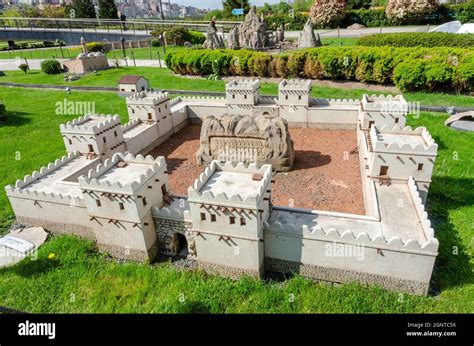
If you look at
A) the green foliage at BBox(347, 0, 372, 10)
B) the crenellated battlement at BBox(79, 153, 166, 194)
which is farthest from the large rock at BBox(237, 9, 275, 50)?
the crenellated battlement at BBox(79, 153, 166, 194)

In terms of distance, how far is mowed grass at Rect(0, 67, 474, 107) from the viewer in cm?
3356

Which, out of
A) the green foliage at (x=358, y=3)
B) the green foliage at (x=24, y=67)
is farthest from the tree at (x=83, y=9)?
the green foliage at (x=358, y=3)

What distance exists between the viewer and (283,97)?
3045cm

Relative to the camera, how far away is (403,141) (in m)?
18.2

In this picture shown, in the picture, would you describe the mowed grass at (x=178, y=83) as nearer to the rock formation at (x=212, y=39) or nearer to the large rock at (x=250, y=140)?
the rock formation at (x=212, y=39)

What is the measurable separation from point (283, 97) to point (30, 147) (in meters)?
23.5

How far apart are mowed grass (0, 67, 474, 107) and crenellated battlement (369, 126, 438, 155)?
56.5ft

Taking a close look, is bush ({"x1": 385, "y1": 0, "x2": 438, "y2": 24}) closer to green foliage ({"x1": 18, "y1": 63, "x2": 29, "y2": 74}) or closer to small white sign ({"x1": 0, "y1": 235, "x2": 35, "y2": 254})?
green foliage ({"x1": 18, "y1": 63, "x2": 29, "y2": 74})

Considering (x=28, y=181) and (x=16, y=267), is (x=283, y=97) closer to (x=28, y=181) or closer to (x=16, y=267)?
(x=28, y=181)

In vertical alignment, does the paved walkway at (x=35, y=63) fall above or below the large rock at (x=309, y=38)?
below

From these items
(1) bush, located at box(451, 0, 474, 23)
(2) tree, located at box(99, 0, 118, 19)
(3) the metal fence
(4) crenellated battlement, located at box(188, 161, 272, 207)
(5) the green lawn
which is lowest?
(4) crenellated battlement, located at box(188, 161, 272, 207)

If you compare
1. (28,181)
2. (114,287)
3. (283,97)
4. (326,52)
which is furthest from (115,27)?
(114,287)

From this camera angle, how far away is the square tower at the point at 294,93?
29.6 meters

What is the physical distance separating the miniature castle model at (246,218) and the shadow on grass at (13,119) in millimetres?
19836
